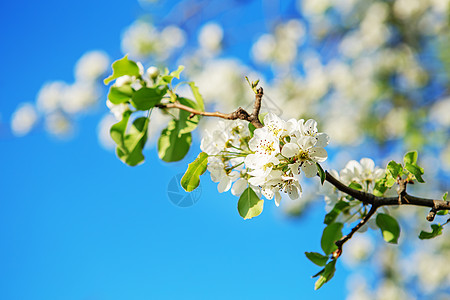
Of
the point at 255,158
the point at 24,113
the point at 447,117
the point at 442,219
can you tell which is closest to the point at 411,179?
the point at 442,219

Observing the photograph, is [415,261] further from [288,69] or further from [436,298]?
[288,69]

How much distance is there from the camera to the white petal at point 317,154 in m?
0.73

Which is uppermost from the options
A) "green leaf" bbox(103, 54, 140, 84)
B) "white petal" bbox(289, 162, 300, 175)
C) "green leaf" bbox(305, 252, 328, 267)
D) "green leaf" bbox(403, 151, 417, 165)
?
"green leaf" bbox(103, 54, 140, 84)

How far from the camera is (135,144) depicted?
76 centimetres

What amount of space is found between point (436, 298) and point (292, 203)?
234cm

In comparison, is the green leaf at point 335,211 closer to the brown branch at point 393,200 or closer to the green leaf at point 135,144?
the brown branch at point 393,200

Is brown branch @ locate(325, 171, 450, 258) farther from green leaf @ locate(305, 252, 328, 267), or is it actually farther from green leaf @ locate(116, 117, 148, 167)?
green leaf @ locate(116, 117, 148, 167)

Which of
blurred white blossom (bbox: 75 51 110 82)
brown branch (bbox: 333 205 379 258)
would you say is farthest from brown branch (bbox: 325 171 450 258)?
blurred white blossom (bbox: 75 51 110 82)

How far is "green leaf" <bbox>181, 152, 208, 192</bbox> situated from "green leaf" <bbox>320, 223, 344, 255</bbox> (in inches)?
12.5

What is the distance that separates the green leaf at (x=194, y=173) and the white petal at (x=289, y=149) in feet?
0.55

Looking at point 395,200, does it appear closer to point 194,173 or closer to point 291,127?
point 291,127

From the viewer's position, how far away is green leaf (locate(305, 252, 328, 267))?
803 mm

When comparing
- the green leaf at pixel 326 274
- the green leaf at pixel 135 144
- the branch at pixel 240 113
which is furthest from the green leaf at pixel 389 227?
the green leaf at pixel 135 144

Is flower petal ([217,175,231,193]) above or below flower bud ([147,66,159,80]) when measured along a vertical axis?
below
